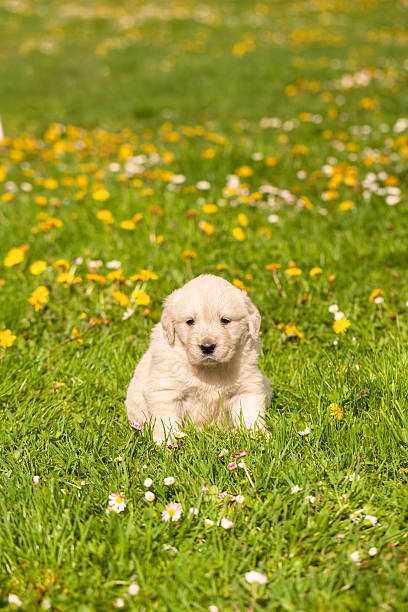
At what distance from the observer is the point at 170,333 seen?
317 cm

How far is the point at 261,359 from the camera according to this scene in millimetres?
3781

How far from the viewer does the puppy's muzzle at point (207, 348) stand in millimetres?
2910

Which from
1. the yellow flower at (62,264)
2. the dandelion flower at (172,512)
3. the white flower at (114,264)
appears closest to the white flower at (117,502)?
the dandelion flower at (172,512)

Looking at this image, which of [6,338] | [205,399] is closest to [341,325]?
[205,399]

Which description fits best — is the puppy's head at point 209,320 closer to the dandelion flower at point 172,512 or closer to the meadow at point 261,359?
the meadow at point 261,359

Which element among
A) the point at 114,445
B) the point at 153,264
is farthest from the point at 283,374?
the point at 153,264

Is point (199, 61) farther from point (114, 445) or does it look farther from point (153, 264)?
point (114, 445)

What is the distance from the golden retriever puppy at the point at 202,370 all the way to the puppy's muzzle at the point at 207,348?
5 centimetres

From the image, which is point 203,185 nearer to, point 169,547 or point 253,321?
point 253,321

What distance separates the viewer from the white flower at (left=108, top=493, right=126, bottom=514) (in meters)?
2.47

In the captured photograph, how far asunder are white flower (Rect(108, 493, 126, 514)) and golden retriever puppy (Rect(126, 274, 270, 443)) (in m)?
0.52

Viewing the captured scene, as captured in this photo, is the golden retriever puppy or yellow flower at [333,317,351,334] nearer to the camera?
the golden retriever puppy

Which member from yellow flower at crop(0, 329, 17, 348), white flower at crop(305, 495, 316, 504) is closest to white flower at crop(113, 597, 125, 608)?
white flower at crop(305, 495, 316, 504)

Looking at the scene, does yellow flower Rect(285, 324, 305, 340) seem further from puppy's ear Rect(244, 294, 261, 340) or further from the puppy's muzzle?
the puppy's muzzle
